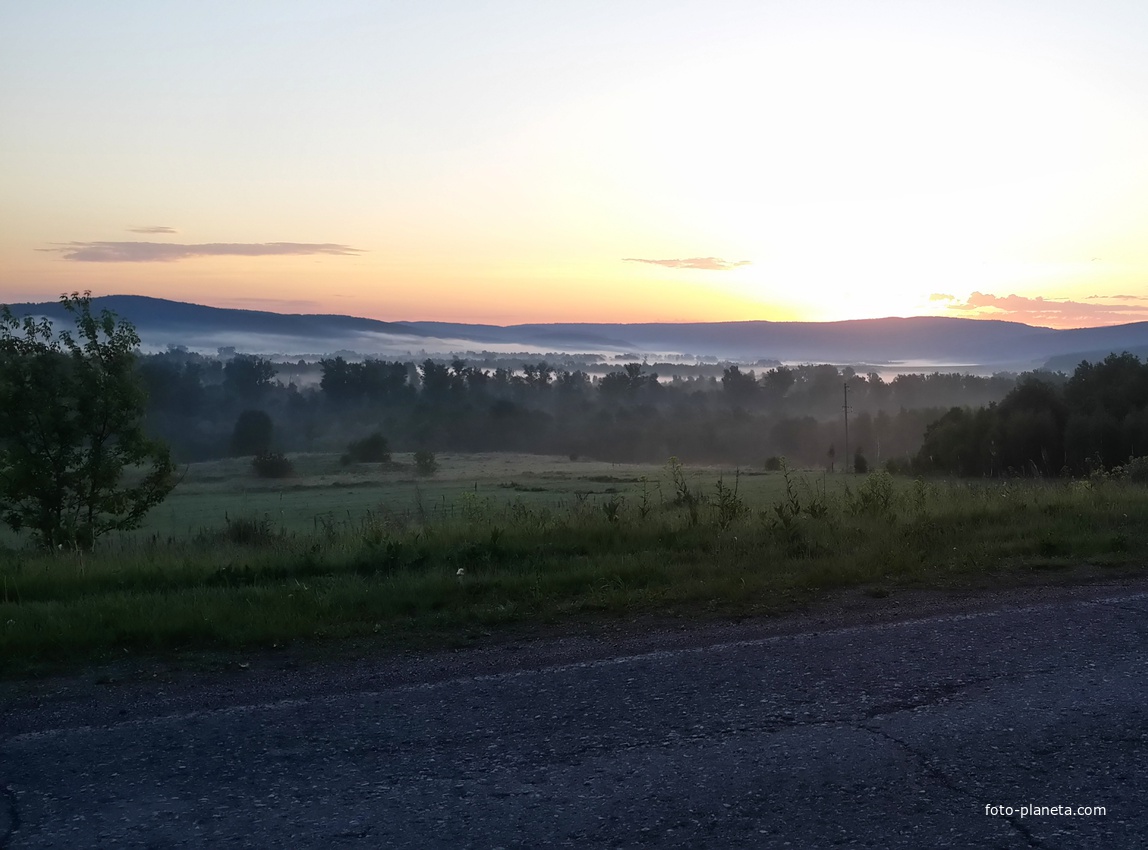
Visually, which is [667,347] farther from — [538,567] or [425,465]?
[538,567]

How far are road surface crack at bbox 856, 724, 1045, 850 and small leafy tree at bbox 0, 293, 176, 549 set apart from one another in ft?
51.1

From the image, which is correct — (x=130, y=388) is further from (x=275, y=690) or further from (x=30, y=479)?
(x=275, y=690)

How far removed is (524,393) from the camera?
121m

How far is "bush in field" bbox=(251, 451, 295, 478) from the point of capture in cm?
6372

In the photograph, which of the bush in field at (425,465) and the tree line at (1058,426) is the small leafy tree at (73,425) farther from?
the bush in field at (425,465)

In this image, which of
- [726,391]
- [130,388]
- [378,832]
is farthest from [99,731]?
[726,391]

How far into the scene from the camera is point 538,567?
9.47 metres

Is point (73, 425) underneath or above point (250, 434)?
above

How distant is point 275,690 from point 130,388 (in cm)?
1306

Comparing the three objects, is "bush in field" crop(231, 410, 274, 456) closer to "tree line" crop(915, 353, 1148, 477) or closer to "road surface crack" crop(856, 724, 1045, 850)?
"tree line" crop(915, 353, 1148, 477)

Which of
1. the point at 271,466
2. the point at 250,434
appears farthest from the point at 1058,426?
the point at 250,434

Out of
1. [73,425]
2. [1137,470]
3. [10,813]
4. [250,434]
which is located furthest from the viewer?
[250,434]

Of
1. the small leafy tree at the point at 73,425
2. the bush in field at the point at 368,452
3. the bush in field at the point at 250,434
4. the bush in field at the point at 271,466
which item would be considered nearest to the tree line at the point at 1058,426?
the small leafy tree at the point at 73,425

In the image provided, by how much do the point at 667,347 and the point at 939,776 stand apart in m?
197
